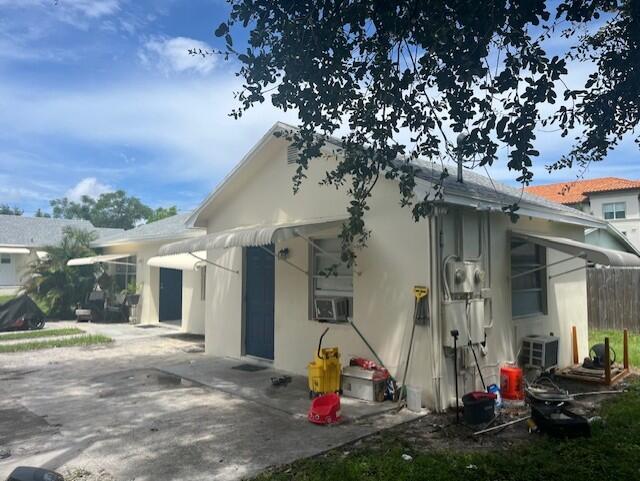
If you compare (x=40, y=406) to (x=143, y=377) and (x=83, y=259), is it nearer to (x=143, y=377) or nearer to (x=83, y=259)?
(x=143, y=377)

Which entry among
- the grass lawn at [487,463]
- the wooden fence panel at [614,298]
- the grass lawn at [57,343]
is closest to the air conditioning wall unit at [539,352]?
the grass lawn at [487,463]

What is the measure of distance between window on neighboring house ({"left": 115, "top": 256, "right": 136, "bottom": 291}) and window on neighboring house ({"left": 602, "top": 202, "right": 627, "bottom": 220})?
32.0m

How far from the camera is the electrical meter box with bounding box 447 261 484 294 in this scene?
23.6 feet

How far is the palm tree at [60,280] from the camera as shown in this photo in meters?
18.6

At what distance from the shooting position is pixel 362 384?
745cm

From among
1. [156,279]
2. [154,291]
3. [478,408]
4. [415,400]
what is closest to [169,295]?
[154,291]

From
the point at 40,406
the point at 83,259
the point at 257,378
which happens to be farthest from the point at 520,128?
the point at 83,259

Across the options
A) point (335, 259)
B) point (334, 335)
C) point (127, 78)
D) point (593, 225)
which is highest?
point (127, 78)

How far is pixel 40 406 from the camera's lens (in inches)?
285

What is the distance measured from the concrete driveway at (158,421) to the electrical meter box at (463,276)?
6.65 feet

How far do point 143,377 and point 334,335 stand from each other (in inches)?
150

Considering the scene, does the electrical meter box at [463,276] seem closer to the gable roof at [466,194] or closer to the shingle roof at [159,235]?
the gable roof at [466,194]

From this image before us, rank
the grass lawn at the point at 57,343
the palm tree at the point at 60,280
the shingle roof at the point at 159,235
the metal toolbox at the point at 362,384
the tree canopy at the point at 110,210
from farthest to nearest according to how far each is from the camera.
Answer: the tree canopy at the point at 110,210, the palm tree at the point at 60,280, the shingle roof at the point at 159,235, the grass lawn at the point at 57,343, the metal toolbox at the point at 362,384

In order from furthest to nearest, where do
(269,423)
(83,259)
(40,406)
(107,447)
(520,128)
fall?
1. (83,259)
2. (40,406)
3. (269,423)
4. (107,447)
5. (520,128)
